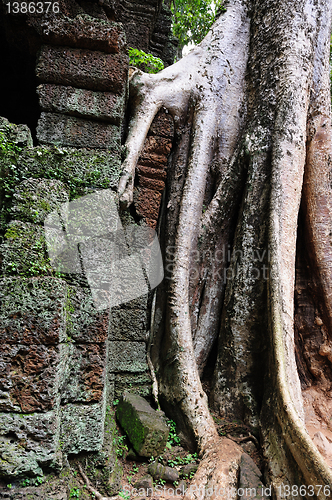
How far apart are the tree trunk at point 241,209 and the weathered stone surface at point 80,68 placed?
2.18 ft

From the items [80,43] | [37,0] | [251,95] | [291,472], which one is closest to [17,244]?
[80,43]

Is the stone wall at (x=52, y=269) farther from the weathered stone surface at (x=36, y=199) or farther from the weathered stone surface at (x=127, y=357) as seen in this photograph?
the weathered stone surface at (x=127, y=357)

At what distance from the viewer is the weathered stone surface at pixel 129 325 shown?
2600mm

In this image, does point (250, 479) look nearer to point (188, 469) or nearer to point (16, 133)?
point (188, 469)

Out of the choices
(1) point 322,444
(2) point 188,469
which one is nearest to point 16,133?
(2) point 188,469

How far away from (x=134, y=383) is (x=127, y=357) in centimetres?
20

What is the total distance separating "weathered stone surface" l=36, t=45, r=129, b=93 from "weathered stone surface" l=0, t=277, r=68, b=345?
4.05 feet

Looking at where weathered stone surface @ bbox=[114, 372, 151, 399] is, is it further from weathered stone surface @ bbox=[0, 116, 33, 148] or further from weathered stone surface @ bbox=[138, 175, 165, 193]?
weathered stone surface @ bbox=[0, 116, 33, 148]

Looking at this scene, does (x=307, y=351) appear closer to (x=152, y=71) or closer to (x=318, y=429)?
(x=318, y=429)

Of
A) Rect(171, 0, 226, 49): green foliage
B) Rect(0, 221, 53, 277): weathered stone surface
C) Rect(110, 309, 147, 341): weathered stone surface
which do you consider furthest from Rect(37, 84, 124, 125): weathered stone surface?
Rect(171, 0, 226, 49): green foliage

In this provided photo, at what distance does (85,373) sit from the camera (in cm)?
162

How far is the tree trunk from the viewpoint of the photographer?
7.18 ft
